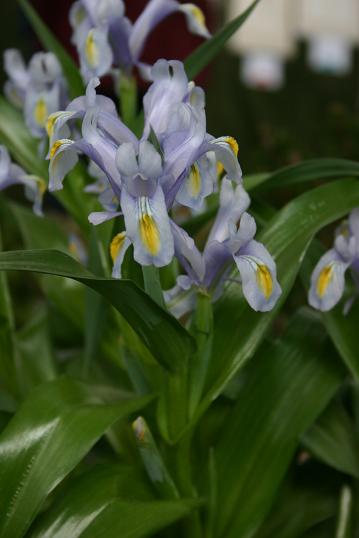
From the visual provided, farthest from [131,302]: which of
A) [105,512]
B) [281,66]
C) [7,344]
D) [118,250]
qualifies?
[281,66]

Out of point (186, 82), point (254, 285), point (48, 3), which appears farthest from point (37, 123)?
point (48, 3)

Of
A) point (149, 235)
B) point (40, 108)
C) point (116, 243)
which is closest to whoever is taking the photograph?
point (149, 235)

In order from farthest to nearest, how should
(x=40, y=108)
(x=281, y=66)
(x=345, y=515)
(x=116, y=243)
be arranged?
(x=281, y=66) → (x=40, y=108) → (x=345, y=515) → (x=116, y=243)

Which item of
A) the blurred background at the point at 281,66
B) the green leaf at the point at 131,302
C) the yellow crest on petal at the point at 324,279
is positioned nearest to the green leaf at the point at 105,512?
the green leaf at the point at 131,302

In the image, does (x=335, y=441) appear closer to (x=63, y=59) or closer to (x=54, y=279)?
(x=54, y=279)

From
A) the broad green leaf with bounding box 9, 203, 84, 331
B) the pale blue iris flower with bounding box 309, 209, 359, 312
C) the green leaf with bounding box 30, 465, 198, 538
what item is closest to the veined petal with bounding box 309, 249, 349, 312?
the pale blue iris flower with bounding box 309, 209, 359, 312

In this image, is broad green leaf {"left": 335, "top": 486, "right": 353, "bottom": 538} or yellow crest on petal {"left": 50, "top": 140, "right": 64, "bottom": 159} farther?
broad green leaf {"left": 335, "top": 486, "right": 353, "bottom": 538}

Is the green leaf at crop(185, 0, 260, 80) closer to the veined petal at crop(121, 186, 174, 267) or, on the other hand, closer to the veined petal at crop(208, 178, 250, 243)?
the veined petal at crop(208, 178, 250, 243)
